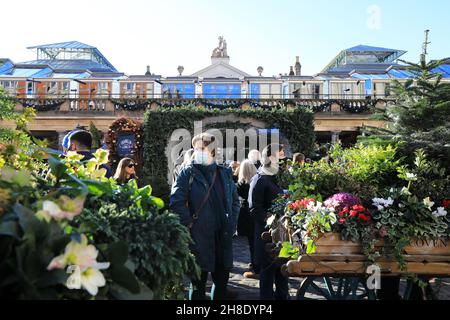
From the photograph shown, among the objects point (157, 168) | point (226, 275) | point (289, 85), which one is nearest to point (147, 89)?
point (289, 85)

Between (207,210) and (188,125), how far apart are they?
1141cm

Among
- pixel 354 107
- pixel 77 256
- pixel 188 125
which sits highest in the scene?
pixel 354 107

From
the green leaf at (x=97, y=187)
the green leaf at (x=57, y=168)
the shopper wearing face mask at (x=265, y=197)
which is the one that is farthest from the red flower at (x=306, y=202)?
the green leaf at (x=57, y=168)

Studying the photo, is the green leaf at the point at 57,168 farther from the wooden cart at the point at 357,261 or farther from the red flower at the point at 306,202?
the red flower at the point at 306,202

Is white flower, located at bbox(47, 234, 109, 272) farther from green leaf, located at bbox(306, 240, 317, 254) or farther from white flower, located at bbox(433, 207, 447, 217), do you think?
white flower, located at bbox(433, 207, 447, 217)

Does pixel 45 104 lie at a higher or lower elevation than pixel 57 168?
higher

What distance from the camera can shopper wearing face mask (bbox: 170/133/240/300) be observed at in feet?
14.2

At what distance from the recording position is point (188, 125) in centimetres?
1566

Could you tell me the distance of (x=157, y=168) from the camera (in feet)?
50.2

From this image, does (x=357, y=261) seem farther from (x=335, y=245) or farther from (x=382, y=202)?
(x=382, y=202)

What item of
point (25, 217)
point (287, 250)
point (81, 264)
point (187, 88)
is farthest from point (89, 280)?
point (187, 88)

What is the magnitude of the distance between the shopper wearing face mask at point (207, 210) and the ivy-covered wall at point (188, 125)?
32.9ft

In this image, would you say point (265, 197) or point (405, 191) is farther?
point (265, 197)
